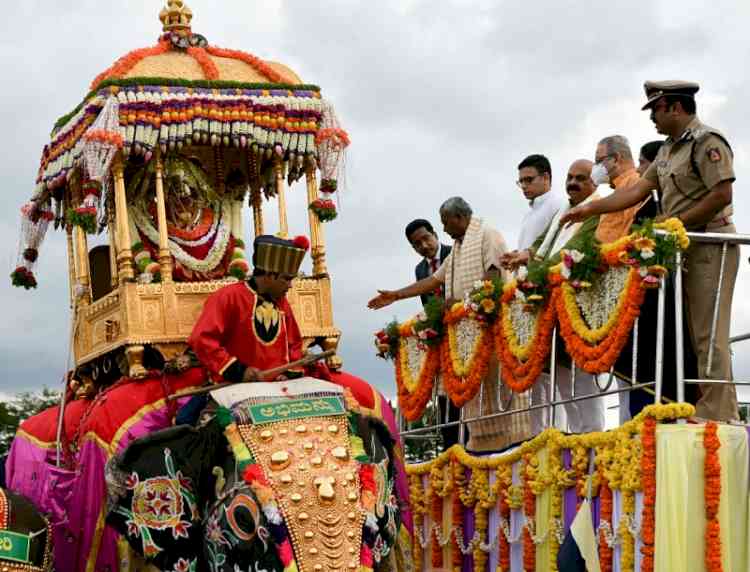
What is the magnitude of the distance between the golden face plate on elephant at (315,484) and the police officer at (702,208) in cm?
225

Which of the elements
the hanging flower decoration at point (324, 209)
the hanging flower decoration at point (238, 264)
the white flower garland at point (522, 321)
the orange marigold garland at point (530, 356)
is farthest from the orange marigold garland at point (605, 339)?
the hanging flower decoration at point (238, 264)

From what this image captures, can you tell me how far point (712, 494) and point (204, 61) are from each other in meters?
5.36

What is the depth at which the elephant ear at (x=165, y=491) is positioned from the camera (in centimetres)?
955

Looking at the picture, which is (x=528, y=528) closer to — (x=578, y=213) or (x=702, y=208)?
(x=578, y=213)

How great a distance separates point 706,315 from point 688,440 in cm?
103

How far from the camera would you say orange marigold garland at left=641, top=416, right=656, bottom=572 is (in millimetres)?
9320

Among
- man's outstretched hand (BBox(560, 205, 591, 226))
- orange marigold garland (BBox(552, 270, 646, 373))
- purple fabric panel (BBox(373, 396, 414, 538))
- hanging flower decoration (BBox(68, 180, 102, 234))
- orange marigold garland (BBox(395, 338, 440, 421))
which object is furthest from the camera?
orange marigold garland (BBox(395, 338, 440, 421))

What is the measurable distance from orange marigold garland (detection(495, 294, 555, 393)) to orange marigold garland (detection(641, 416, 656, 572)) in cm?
175

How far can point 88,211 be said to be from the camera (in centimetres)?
1152

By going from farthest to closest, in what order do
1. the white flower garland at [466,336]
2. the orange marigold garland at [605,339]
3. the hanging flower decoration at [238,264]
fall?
1. the hanging flower decoration at [238,264]
2. the white flower garland at [466,336]
3. the orange marigold garland at [605,339]

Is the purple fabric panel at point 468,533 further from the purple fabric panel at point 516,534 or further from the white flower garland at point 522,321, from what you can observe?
the white flower garland at point 522,321

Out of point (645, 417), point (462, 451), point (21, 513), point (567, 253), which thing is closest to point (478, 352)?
point (462, 451)

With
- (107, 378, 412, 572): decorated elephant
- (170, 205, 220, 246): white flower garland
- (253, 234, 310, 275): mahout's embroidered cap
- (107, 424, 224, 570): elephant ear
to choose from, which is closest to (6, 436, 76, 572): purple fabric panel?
(107, 424, 224, 570): elephant ear

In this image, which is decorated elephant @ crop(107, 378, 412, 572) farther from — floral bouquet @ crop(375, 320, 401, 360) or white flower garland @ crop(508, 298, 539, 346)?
floral bouquet @ crop(375, 320, 401, 360)
